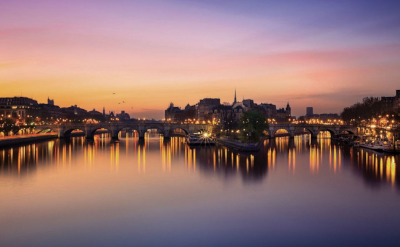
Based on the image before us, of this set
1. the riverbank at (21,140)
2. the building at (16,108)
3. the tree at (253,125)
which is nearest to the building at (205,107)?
the building at (16,108)

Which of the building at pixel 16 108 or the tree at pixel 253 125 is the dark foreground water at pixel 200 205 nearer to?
the tree at pixel 253 125

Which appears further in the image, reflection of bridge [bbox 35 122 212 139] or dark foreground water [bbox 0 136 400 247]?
reflection of bridge [bbox 35 122 212 139]

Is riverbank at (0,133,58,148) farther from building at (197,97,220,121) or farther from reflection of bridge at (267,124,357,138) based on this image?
building at (197,97,220,121)

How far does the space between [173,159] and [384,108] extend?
251ft

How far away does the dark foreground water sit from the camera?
62.6ft

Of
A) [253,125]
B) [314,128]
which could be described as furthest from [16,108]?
[314,128]

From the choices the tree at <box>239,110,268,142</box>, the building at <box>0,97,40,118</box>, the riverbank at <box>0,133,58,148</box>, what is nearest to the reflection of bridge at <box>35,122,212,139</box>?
the riverbank at <box>0,133,58,148</box>

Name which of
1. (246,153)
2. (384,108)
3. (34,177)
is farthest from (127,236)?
(384,108)

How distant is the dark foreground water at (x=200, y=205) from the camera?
1909 cm

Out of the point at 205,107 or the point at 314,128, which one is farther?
the point at 205,107

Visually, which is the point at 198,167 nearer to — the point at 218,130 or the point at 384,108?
the point at 218,130

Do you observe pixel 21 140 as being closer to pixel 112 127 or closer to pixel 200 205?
pixel 112 127

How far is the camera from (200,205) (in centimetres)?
2530

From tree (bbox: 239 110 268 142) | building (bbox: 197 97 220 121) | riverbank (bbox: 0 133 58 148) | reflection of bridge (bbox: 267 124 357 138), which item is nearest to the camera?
riverbank (bbox: 0 133 58 148)
